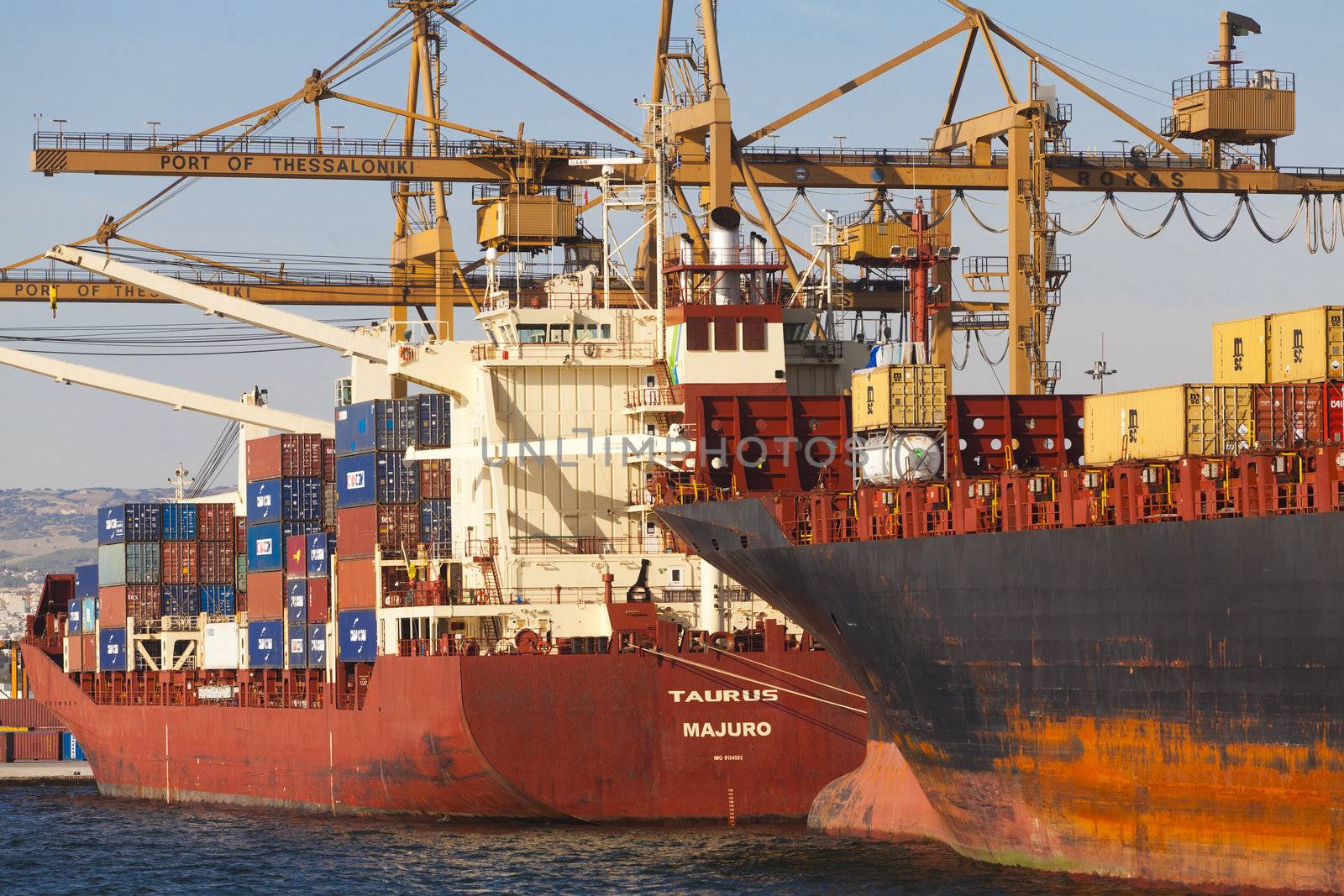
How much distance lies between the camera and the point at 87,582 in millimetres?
61969

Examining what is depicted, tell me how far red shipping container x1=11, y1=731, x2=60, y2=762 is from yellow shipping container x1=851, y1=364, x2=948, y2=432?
39.4 metres

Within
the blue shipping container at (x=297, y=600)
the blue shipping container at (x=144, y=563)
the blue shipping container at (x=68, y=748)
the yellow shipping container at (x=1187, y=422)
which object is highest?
the yellow shipping container at (x=1187, y=422)

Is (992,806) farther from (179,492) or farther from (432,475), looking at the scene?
(179,492)

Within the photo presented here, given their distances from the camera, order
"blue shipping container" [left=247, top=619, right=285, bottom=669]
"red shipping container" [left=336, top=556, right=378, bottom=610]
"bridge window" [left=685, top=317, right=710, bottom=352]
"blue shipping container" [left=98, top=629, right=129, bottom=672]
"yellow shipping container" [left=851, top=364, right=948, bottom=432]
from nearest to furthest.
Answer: "yellow shipping container" [left=851, top=364, right=948, bottom=432]
"bridge window" [left=685, top=317, right=710, bottom=352]
"red shipping container" [left=336, top=556, right=378, bottom=610]
"blue shipping container" [left=247, top=619, right=285, bottom=669]
"blue shipping container" [left=98, top=629, right=129, bottom=672]

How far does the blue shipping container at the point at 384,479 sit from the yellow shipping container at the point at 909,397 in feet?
44.4

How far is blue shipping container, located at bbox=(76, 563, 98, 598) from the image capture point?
61.2 meters

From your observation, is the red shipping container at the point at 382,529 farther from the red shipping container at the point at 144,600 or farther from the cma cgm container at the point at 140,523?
the red shipping container at the point at 144,600

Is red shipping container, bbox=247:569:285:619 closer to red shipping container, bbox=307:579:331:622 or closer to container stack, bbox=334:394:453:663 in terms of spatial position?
red shipping container, bbox=307:579:331:622

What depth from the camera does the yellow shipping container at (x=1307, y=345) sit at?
3023 centimetres

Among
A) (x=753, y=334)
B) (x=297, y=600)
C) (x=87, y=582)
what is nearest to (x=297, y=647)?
(x=297, y=600)

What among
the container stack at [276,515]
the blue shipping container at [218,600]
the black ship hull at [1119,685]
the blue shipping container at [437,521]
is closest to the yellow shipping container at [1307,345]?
the black ship hull at [1119,685]

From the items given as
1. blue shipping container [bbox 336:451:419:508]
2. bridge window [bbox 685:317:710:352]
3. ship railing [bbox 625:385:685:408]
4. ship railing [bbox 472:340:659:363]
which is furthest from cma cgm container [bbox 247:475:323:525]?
bridge window [bbox 685:317:710:352]

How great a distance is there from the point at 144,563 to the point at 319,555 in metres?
9.66

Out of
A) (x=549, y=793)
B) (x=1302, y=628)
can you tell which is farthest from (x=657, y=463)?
(x=1302, y=628)
